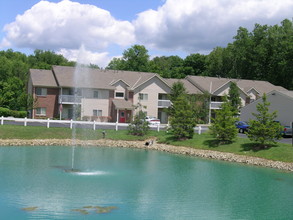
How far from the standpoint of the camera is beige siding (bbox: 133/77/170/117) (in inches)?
2138

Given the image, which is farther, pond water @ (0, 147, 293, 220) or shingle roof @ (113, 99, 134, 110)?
shingle roof @ (113, 99, 134, 110)

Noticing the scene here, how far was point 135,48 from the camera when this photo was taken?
84438 millimetres

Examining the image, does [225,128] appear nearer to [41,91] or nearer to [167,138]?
[167,138]

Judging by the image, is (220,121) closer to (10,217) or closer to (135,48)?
(10,217)

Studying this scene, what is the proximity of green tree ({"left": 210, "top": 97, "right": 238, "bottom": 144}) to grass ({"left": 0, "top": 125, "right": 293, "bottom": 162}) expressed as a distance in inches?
26.3

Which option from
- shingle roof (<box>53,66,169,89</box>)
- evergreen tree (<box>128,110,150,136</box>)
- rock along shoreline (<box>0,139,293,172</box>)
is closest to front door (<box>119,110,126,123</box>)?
shingle roof (<box>53,66,169,89</box>)

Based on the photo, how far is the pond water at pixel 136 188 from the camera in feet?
51.6

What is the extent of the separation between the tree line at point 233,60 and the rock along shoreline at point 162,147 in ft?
73.7

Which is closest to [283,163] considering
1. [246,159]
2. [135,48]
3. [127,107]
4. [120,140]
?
Answer: [246,159]

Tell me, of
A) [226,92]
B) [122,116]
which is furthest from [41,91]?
[226,92]

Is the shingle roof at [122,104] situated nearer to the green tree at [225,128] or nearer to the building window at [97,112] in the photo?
the building window at [97,112]

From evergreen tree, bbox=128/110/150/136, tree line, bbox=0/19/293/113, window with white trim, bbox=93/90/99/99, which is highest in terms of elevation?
tree line, bbox=0/19/293/113

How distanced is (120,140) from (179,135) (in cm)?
590

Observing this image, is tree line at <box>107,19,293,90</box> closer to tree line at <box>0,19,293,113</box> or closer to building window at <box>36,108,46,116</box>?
tree line at <box>0,19,293,113</box>
